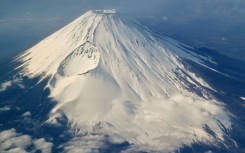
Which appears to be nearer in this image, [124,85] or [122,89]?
[122,89]

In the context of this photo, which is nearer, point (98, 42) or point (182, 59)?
point (98, 42)

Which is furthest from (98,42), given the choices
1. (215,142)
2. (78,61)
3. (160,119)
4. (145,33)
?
(215,142)

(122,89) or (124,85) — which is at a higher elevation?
(124,85)

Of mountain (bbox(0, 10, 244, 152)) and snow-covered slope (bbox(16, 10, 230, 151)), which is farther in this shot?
snow-covered slope (bbox(16, 10, 230, 151))

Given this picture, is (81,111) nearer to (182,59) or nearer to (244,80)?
(182,59)

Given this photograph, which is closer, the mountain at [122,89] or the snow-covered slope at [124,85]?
the mountain at [122,89]
